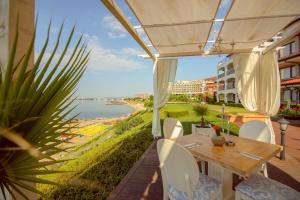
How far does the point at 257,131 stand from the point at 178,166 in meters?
1.97

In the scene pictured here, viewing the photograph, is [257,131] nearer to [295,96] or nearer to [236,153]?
[236,153]

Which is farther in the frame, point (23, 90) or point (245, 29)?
point (245, 29)

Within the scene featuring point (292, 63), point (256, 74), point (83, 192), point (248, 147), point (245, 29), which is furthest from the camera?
point (292, 63)

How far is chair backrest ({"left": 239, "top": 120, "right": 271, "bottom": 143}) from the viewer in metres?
2.75

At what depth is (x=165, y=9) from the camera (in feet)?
8.36

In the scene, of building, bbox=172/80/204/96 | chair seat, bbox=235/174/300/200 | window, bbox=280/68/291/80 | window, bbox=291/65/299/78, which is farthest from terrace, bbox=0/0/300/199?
building, bbox=172/80/204/96

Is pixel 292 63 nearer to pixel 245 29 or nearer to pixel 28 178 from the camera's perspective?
pixel 245 29

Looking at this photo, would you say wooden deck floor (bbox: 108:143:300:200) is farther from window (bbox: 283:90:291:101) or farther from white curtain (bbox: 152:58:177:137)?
window (bbox: 283:90:291:101)

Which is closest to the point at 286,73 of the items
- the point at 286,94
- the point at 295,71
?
the point at 295,71

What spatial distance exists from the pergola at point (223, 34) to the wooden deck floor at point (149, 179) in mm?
1004

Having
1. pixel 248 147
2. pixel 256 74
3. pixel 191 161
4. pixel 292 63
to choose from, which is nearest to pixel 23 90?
pixel 191 161

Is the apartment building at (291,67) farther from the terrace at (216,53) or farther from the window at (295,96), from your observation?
the terrace at (216,53)

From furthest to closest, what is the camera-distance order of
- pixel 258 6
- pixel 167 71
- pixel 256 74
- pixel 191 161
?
pixel 167 71
pixel 256 74
pixel 258 6
pixel 191 161

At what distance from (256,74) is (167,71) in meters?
2.44
